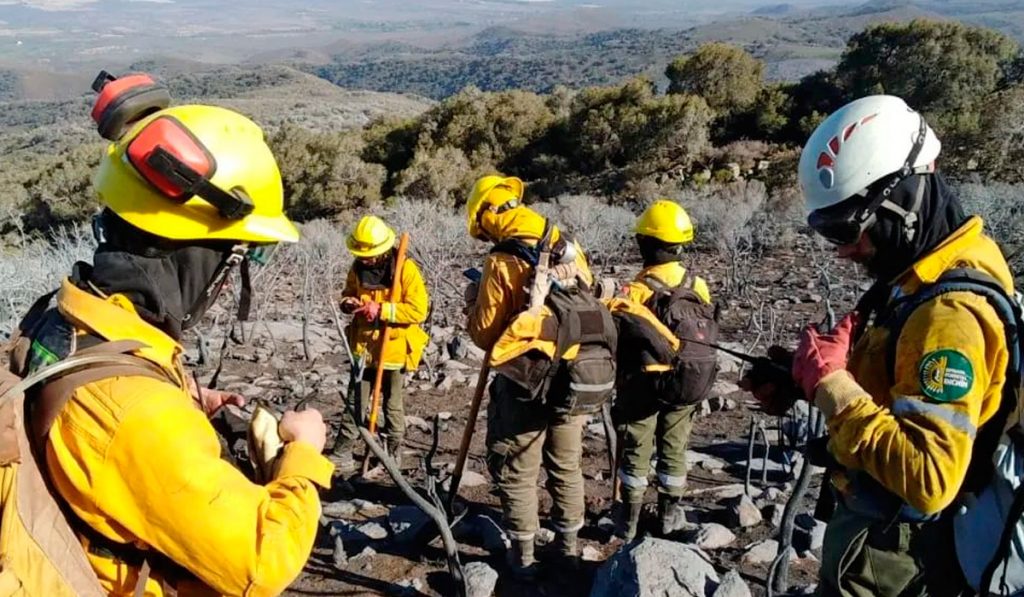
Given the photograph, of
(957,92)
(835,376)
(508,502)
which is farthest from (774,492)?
(957,92)

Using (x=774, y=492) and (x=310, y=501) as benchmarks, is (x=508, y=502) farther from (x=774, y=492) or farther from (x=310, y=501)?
(x=310, y=501)

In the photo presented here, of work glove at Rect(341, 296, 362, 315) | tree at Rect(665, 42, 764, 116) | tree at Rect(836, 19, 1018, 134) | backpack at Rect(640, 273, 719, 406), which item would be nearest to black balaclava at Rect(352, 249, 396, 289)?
work glove at Rect(341, 296, 362, 315)

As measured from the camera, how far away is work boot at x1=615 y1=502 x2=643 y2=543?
4621mm

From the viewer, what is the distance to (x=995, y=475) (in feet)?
6.81

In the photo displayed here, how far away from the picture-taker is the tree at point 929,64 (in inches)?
1009

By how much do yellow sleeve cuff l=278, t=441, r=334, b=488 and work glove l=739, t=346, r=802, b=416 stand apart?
4.64 feet

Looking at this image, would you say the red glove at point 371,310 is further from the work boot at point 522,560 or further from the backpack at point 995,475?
the backpack at point 995,475

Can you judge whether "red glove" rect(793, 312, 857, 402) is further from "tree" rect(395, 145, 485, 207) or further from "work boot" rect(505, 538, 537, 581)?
"tree" rect(395, 145, 485, 207)

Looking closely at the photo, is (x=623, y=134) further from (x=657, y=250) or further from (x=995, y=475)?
(x=995, y=475)

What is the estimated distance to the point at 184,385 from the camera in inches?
70.9

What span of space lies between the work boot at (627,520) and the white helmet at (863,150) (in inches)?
104

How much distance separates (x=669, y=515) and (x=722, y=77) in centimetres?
2616

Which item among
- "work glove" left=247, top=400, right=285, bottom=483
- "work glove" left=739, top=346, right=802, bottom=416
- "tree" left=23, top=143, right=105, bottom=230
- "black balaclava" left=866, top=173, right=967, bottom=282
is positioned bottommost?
"tree" left=23, top=143, right=105, bottom=230

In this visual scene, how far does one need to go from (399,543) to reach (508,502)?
3.06ft
